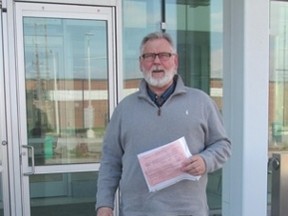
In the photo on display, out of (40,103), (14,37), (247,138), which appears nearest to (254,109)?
(247,138)

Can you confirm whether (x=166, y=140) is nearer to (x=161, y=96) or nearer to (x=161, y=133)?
(x=161, y=133)

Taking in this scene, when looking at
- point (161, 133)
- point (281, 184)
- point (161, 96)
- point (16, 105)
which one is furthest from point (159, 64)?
point (16, 105)

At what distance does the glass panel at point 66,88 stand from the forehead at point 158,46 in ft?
7.16

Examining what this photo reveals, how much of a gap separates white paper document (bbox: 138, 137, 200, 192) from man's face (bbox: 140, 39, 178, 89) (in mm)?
306

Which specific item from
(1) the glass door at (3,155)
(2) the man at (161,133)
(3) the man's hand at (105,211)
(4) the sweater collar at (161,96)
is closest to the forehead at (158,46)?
(2) the man at (161,133)

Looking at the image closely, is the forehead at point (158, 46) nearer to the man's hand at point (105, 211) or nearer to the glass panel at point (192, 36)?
the man's hand at point (105, 211)

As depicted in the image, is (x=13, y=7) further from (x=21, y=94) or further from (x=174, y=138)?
(x=174, y=138)

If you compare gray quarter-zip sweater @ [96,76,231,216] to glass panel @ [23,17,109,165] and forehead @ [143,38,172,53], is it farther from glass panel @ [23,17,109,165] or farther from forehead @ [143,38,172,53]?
glass panel @ [23,17,109,165]

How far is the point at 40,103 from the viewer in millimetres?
3879

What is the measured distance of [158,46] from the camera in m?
1.85

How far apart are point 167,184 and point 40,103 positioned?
8.05 feet

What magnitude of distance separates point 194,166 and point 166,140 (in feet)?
0.61

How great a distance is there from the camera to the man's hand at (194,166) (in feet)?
5.51

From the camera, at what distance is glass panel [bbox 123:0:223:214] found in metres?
4.26
